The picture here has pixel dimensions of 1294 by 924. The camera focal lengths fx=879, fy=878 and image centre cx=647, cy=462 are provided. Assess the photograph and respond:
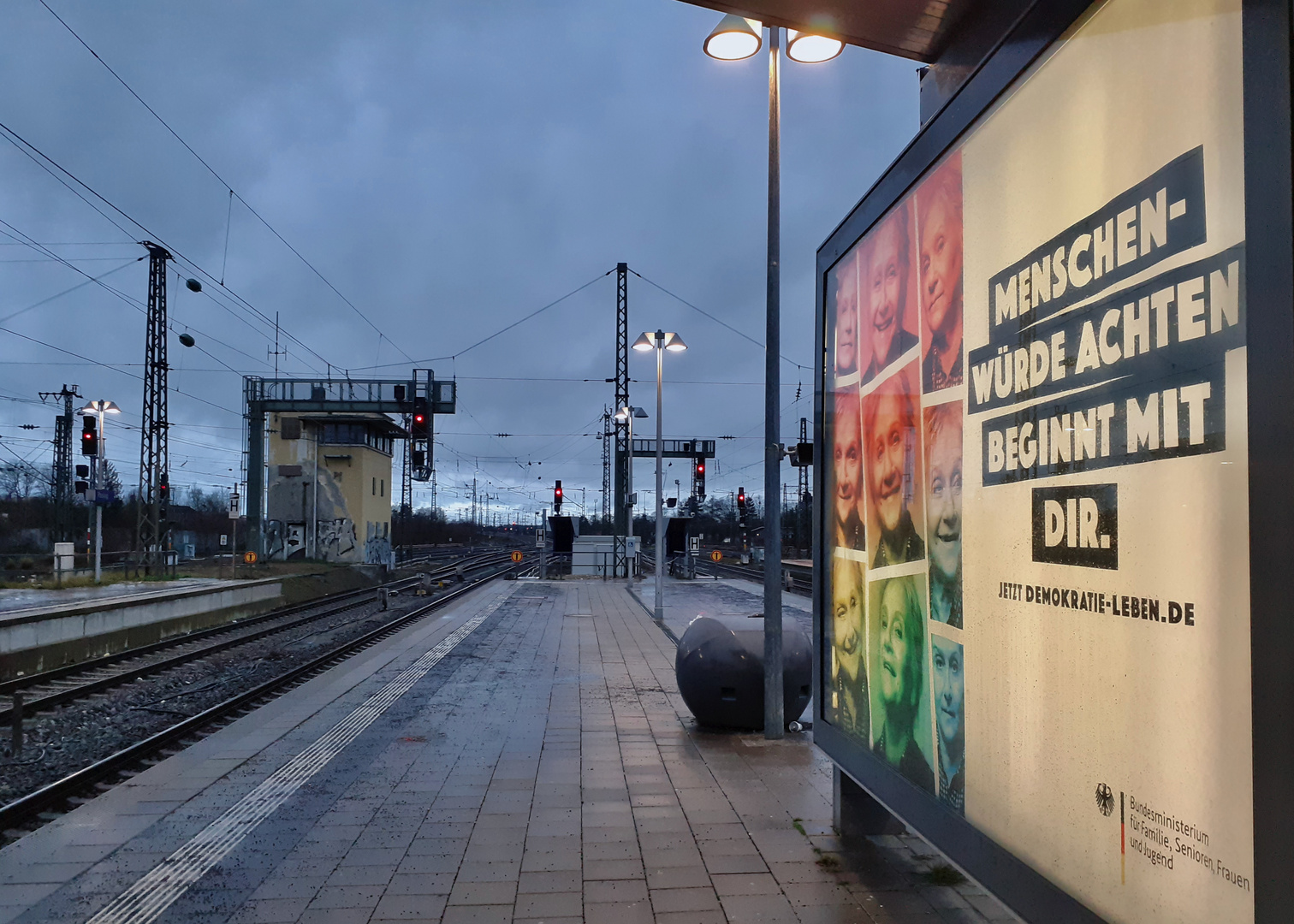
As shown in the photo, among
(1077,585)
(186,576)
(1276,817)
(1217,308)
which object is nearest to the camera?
(1276,817)

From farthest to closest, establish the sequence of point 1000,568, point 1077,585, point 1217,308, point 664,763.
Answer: point 664,763 < point 1000,568 < point 1077,585 < point 1217,308

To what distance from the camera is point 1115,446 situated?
8.55ft

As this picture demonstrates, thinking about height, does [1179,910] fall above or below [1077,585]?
below

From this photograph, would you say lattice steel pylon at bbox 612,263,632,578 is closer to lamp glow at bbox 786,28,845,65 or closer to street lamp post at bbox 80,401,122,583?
street lamp post at bbox 80,401,122,583

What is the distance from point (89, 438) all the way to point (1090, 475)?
26.6 metres

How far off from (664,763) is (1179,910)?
5408mm

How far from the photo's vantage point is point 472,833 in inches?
219

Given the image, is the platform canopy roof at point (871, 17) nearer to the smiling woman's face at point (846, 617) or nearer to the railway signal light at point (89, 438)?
the smiling woman's face at point (846, 617)

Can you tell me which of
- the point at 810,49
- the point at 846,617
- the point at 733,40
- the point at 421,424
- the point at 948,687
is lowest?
the point at 948,687

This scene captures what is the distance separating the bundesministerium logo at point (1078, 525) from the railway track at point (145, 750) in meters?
6.83

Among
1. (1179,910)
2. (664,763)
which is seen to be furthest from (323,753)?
(1179,910)

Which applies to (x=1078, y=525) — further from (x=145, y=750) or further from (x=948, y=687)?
(x=145, y=750)

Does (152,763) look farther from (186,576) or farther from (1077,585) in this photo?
(186,576)

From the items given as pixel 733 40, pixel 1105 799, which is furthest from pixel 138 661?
pixel 1105 799
